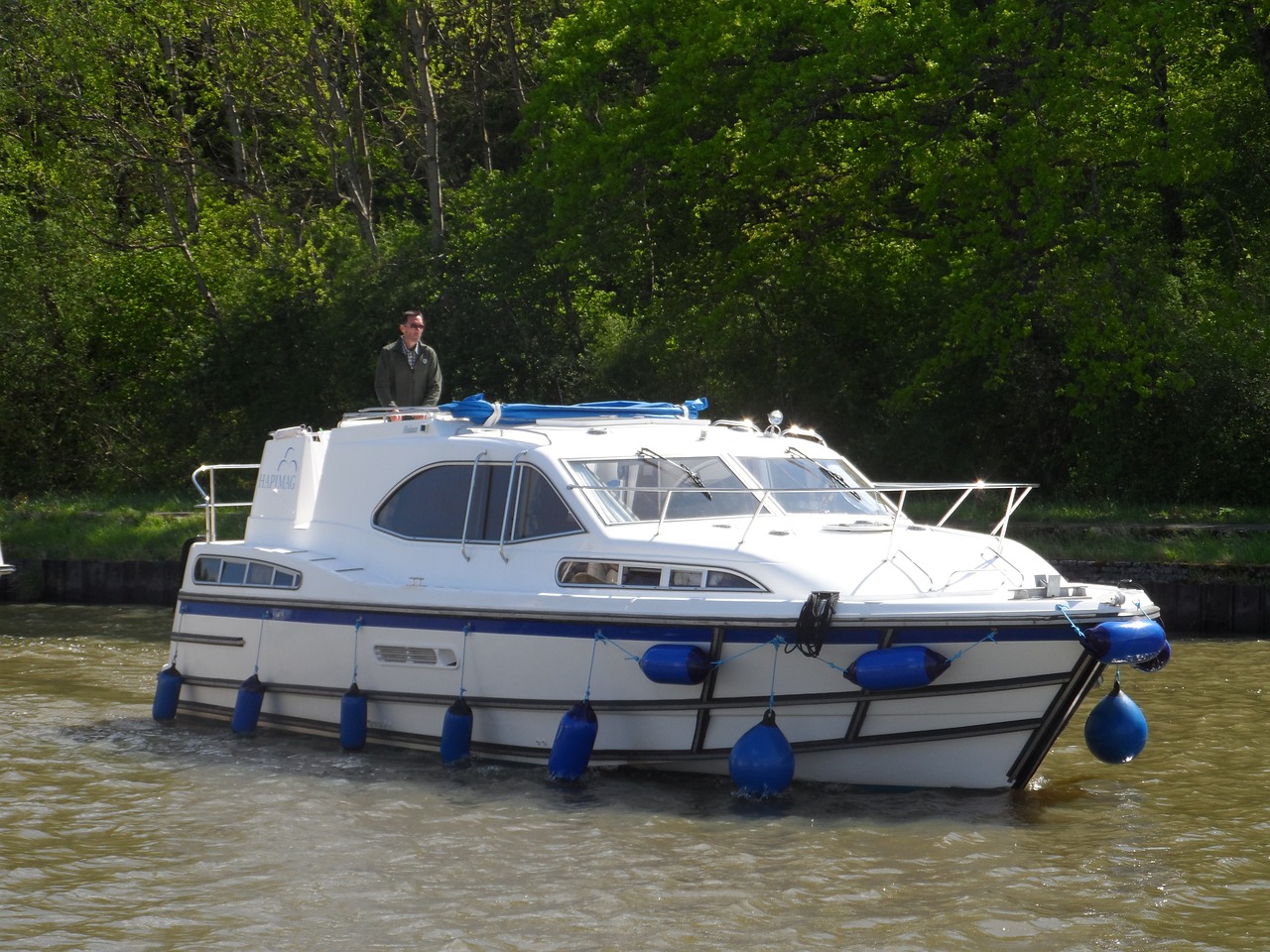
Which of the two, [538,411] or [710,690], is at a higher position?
[538,411]

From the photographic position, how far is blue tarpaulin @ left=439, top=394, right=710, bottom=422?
10.9 m

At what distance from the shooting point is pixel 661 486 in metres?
10.3

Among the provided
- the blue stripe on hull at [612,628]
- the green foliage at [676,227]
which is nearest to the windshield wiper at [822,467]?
the blue stripe on hull at [612,628]

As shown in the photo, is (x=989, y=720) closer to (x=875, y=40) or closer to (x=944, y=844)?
(x=944, y=844)

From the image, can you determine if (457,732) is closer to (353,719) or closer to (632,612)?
(353,719)

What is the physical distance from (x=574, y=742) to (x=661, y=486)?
194cm

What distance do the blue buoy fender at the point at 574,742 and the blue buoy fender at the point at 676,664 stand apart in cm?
54

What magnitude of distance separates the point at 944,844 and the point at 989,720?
2.91 ft

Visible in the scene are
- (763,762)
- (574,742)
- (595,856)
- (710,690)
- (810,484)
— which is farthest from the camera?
(810,484)

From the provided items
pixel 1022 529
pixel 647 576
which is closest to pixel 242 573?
pixel 647 576

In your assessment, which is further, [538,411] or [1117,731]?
[538,411]

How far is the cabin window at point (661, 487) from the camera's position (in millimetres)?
9992

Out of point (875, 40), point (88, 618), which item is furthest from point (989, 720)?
point (875, 40)

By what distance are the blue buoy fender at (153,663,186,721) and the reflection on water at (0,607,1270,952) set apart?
0.68m
